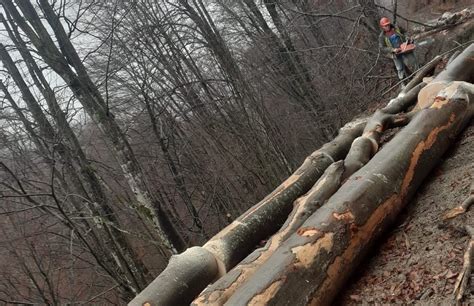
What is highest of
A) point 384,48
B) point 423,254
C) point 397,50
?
point 384,48

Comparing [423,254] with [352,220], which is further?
[352,220]

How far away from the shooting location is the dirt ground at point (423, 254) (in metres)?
2.54

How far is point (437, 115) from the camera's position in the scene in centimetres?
418

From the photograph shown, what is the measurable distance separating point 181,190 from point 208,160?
0.88 metres

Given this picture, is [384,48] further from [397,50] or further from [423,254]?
[423,254]

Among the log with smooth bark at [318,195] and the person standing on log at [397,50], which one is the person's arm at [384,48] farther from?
the log with smooth bark at [318,195]

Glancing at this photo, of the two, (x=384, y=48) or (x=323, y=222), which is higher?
(x=384, y=48)

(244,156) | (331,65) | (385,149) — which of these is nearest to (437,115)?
(385,149)

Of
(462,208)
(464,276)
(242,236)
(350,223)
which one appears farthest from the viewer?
(242,236)

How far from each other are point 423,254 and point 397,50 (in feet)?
18.6

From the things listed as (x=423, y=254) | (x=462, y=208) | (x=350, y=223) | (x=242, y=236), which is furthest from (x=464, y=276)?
(x=242, y=236)

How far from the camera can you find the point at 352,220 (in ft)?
10.1

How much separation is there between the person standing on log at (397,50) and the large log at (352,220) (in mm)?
3647

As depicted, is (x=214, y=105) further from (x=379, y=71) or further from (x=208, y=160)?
(x=379, y=71)
